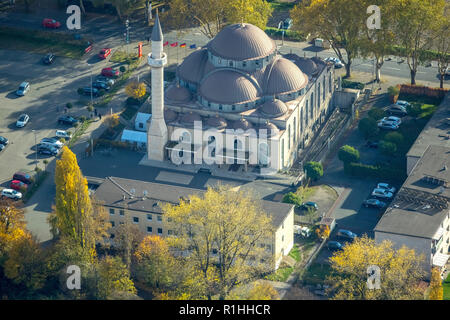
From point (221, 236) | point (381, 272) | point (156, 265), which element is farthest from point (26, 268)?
point (381, 272)

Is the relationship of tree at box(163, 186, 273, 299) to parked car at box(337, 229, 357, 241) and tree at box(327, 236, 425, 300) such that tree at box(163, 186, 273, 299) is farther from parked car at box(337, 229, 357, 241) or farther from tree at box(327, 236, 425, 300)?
parked car at box(337, 229, 357, 241)

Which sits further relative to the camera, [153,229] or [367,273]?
[153,229]

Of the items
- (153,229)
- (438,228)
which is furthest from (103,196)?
(438,228)

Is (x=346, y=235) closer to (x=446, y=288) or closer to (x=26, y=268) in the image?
(x=446, y=288)

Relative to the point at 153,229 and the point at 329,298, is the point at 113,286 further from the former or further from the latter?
the point at 329,298

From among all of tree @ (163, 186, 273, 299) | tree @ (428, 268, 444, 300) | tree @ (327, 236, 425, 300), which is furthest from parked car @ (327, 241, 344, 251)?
tree @ (428, 268, 444, 300)

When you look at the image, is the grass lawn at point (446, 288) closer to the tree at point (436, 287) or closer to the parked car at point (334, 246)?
the tree at point (436, 287)
